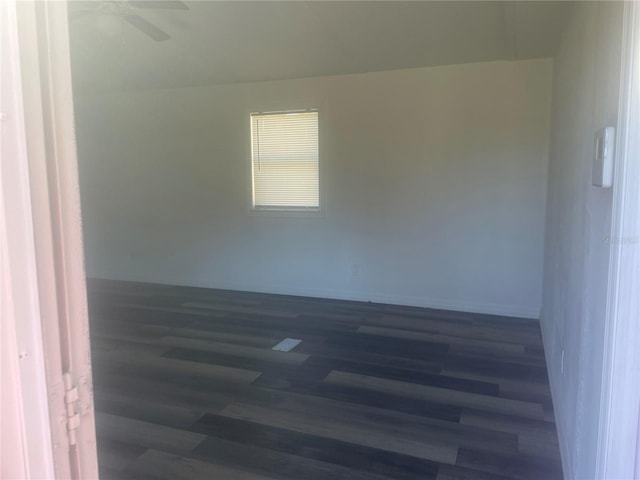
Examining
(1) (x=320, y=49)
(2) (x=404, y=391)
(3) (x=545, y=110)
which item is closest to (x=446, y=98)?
(3) (x=545, y=110)

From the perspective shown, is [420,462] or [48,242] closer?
[48,242]

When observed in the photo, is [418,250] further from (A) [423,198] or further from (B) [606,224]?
(B) [606,224]

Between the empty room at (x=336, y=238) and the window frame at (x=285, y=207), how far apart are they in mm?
27

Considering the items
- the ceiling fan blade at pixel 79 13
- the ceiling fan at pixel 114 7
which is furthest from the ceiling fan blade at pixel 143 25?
the ceiling fan blade at pixel 79 13

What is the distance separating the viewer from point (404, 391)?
2918 mm

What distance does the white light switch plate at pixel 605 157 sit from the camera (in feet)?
4.22

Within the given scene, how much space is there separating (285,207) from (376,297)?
4.78ft

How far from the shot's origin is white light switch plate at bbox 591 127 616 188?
1.29 m

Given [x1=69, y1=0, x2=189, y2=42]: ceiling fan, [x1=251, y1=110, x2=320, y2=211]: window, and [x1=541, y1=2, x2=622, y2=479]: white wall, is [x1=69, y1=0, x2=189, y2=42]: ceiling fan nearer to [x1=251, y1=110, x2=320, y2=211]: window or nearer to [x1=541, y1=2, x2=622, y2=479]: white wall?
[x1=251, y1=110, x2=320, y2=211]: window

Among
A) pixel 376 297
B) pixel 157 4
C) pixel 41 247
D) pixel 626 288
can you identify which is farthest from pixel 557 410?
pixel 157 4

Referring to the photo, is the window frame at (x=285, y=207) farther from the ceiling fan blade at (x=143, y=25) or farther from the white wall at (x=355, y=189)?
the ceiling fan blade at (x=143, y=25)

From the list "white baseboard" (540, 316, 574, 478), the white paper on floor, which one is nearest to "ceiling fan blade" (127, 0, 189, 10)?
the white paper on floor

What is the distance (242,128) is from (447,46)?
2.43m

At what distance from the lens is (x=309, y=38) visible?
4.14 m
